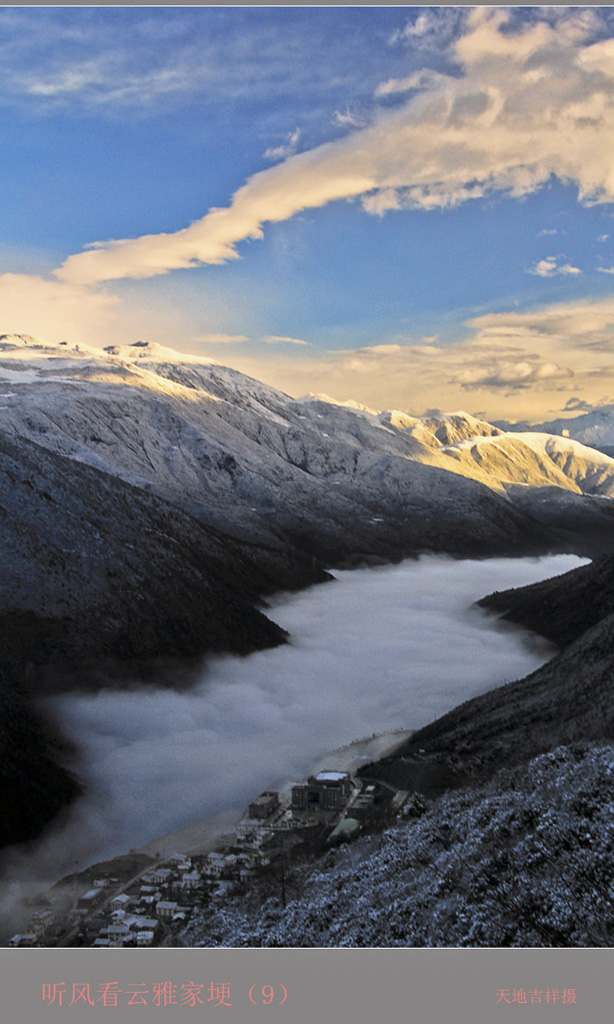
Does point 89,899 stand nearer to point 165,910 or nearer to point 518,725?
point 165,910

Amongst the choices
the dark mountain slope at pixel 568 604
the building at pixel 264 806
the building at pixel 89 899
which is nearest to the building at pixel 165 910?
the building at pixel 89 899

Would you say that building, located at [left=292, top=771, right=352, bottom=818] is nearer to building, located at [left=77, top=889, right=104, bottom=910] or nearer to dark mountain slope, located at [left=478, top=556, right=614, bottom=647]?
building, located at [left=77, top=889, right=104, bottom=910]

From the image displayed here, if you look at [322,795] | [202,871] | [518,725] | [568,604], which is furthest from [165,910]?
[568,604]

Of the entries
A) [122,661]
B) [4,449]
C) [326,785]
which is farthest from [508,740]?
[4,449]

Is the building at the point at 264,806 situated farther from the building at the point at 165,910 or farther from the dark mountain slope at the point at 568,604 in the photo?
the dark mountain slope at the point at 568,604

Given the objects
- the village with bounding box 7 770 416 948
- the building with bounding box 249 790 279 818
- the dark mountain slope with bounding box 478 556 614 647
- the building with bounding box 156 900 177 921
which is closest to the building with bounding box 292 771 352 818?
the village with bounding box 7 770 416 948

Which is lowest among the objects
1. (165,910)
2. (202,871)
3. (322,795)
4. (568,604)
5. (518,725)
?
(202,871)

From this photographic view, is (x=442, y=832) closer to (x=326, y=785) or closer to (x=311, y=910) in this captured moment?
(x=311, y=910)
